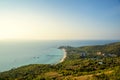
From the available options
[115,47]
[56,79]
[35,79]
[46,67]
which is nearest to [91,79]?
[56,79]

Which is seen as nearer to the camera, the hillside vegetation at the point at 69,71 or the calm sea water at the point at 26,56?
the hillside vegetation at the point at 69,71

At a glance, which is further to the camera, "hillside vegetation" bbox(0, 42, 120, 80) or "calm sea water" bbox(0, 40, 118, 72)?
"calm sea water" bbox(0, 40, 118, 72)

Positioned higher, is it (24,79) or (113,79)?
(113,79)

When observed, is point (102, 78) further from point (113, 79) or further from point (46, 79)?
point (46, 79)

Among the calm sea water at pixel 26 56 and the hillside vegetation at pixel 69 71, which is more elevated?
the hillside vegetation at pixel 69 71

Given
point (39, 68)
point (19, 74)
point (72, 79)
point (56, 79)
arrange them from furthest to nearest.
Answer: point (39, 68), point (19, 74), point (56, 79), point (72, 79)

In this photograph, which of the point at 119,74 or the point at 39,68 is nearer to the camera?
the point at 119,74

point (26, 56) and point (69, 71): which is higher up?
point (69, 71)

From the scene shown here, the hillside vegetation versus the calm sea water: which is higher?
the hillside vegetation

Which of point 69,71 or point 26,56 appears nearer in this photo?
point 69,71

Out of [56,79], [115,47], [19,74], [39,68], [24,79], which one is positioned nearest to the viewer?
[56,79]
